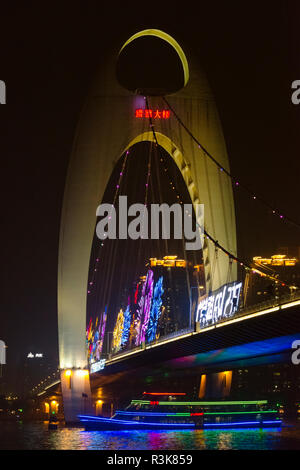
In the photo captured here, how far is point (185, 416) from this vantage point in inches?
1531

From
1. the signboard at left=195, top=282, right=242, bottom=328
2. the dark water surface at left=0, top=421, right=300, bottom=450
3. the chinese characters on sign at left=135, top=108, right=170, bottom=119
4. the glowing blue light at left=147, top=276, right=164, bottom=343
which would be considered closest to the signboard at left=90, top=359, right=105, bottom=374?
the dark water surface at left=0, top=421, right=300, bottom=450

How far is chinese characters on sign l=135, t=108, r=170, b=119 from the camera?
40.7 metres

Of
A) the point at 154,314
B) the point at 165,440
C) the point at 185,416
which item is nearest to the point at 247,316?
the point at 165,440

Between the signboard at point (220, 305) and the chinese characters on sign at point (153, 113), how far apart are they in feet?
37.2

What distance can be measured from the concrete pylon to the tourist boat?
15.3ft

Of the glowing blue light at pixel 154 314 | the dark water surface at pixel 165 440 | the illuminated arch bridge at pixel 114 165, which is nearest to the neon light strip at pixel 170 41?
the illuminated arch bridge at pixel 114 165

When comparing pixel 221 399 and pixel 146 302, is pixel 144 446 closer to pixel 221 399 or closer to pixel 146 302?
pixel 221 399

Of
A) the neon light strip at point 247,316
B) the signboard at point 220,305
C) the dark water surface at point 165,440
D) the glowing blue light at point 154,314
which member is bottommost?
the dark water surface at point 165,440

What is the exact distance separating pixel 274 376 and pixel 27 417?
23.2 metres

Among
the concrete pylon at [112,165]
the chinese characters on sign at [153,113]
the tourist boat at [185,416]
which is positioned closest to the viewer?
the tourist boat at [185,416]

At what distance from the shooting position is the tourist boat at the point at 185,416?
125ft

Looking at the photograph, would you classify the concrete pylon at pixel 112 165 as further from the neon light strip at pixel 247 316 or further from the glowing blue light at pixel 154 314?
the glowing blue light at pixel 154 314

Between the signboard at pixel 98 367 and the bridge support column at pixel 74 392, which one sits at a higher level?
the signboard at pixel 98 367
